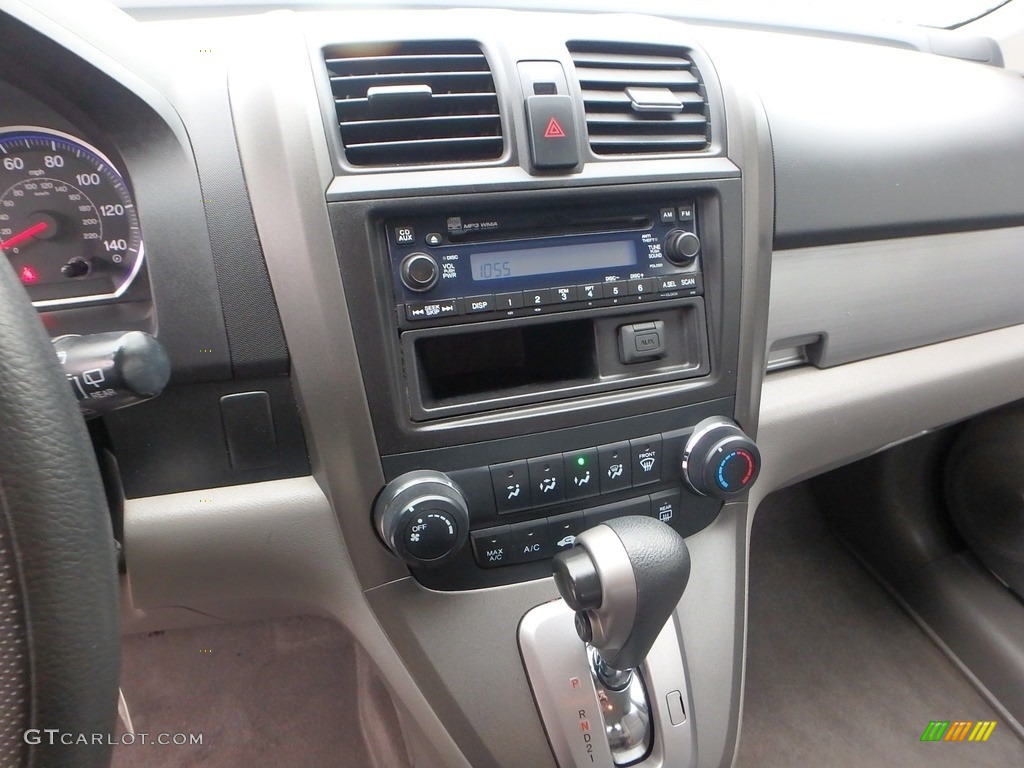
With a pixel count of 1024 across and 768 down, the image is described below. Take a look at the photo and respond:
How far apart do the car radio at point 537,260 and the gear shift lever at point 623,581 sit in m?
0.23

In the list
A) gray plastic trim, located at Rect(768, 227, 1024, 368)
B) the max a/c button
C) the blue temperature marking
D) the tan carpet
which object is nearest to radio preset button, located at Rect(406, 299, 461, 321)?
the max a/c button

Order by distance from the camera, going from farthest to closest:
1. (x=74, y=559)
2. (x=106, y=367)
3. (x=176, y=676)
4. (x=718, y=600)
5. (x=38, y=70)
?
(x=176, y=676) < (x=718, y=600) < (x=38, y=70) < (x=106, y=367) < (x=74, y=559)

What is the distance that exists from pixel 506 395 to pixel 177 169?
38 centimetres

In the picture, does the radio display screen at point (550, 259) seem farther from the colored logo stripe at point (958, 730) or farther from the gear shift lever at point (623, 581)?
the colored logo stripe at point (958, 730)

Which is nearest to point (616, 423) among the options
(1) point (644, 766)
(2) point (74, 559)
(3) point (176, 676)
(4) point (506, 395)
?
(4) point (506, 395)

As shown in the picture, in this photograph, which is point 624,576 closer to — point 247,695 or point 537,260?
point 537,260

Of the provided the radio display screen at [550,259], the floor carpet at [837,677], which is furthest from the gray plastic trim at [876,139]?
the floor carpet at [837,677]

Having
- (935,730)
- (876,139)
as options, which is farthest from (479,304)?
(935,730)

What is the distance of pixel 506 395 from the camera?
2.33ft

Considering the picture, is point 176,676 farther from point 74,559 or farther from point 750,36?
point 750,36

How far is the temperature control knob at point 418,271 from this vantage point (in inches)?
24.8

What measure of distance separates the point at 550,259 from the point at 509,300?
0.20ft

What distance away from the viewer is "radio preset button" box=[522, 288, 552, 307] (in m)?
0.67

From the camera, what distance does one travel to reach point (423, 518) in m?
0.63
